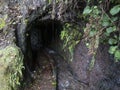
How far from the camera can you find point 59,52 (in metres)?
5.87

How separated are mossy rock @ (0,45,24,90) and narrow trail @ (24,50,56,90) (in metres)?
0.71

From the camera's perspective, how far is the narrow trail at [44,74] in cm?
550

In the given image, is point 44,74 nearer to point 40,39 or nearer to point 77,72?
point 77,72

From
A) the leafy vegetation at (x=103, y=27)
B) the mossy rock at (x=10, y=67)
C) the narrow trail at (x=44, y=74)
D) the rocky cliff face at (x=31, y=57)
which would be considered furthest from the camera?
the narrow trail at (x=44, y=74)

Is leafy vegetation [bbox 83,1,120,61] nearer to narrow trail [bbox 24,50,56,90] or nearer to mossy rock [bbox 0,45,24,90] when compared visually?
mossy rock [bbox 0,45,24,90]

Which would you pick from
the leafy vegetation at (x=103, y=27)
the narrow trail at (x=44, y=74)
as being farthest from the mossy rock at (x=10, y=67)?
the leafy vegetation at (x=103, y=27)

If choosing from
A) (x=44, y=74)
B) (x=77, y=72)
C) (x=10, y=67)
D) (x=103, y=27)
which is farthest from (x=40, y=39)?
(x=103, y=27)

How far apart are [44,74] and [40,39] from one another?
947 millimetres

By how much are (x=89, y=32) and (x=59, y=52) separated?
77.5 inches

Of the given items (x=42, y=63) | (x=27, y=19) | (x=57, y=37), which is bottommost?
(x=42, y=63)

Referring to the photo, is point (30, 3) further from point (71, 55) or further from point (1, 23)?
point (71, 55)

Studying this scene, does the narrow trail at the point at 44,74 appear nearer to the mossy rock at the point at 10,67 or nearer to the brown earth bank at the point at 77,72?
the brown earth bank at the point at 77,72

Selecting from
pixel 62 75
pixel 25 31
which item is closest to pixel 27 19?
pixel 25 31

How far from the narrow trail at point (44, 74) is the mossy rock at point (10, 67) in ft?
2.35
